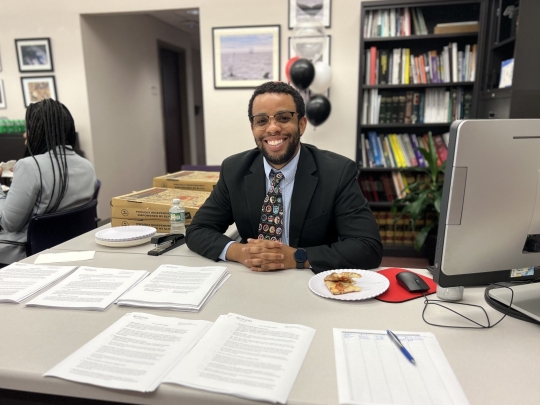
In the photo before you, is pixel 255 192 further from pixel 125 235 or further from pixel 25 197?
pixel 25 197

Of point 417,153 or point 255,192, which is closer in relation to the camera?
point 255,192

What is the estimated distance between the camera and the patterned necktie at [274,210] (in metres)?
1.58

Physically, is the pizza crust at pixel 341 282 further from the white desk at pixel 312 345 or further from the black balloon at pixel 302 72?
the black balloon at pixel 302 72

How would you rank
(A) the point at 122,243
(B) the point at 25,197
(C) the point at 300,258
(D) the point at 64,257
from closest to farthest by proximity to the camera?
(C) the point at 300,258, (D) the point at 64,257, (A) the point at 122,243, (B) the point at 25,197

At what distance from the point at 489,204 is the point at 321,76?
2627 millimetres

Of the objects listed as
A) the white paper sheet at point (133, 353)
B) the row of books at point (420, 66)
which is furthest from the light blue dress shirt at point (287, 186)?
the row of books at point (420, 66)

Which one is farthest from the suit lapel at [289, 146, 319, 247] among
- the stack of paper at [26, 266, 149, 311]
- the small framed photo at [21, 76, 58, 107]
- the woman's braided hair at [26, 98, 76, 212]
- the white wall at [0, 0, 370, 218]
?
the small framed photo at [21, 76, 58, 107]

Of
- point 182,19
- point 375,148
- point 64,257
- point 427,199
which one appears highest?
point 182,19

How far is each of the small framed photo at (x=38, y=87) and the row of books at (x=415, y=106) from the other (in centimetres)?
327

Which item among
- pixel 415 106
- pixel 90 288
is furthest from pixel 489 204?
pixel 415 106

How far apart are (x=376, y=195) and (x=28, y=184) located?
2.78 meters

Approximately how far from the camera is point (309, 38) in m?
3.30

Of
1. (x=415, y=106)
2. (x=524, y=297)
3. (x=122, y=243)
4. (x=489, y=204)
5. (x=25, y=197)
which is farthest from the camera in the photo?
(x=415, y=106)

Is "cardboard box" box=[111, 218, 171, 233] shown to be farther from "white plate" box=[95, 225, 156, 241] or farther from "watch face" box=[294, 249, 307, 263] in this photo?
"watch face" box=[294, 249, 307, 263]
